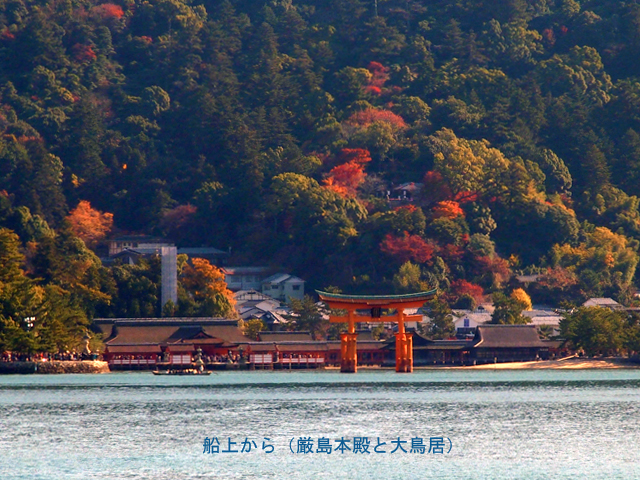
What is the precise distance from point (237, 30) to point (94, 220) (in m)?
35.7

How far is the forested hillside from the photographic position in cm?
9969

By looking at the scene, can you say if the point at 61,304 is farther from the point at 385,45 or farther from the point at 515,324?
the point at 385,45

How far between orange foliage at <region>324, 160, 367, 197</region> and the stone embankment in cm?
4326

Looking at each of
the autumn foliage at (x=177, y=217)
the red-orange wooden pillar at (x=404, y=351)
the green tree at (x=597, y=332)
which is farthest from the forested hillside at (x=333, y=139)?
the red-orange wooden pillar at (x=404, y=351)

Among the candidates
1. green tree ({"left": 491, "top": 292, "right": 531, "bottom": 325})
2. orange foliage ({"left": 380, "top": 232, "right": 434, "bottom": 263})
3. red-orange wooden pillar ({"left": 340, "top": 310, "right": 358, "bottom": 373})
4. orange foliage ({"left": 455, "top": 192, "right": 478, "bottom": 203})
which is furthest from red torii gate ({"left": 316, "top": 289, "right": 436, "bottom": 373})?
orange foliage ({"left": 455, "top": 192, "right": 478, "bottom": 203})

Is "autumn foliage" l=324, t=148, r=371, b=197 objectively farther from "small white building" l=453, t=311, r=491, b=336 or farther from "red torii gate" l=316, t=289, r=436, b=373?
"red torii gate" l=316, t=289, r=436, b=373

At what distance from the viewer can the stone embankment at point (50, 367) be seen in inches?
2494

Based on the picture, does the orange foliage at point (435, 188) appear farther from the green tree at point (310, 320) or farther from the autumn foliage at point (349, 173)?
the green tree at point (310, 320)

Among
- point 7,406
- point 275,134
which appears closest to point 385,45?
point 275,134

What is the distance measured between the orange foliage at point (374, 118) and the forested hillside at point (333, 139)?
276 millimetres

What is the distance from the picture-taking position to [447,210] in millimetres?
103562

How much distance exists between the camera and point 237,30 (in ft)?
448

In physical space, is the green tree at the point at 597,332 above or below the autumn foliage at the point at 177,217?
below

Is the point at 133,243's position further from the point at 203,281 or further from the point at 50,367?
the point at 50,367
